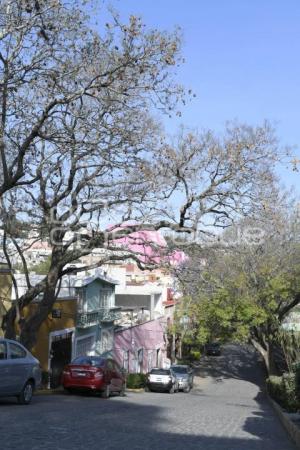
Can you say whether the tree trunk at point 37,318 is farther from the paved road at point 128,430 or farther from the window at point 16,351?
the window at point 16,351

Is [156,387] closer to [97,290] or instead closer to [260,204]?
[97,290]

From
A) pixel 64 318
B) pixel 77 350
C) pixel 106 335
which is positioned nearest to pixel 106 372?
pixel 64 318

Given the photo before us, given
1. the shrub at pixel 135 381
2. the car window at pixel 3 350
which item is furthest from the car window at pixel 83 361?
the shrub at pixel 135 381

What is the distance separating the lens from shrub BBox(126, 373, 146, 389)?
35250 mm

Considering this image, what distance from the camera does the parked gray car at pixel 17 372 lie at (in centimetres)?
1425

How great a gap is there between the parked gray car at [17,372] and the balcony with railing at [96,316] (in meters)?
15.5

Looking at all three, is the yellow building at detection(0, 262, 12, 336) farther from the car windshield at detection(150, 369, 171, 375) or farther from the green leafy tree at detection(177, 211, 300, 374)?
the green leafy tree at detection(177, 211, 300, 374)

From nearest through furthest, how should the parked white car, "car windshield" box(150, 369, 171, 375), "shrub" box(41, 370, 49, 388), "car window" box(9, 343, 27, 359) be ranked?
1. "car window" box(9, 343, 27, 359)
2. "shrub" box(41, 370, 49, 388)
3. the parked white car
4. "car windshield" box(150, 369, 171, 375)

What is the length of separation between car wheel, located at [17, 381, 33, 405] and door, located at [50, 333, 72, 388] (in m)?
12.3

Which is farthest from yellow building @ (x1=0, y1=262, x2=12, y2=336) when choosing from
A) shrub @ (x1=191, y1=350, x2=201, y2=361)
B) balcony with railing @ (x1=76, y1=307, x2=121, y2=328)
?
shrub @ (x1=191, y1=350, x2=201, y2=361)

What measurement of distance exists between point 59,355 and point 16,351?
585 inches

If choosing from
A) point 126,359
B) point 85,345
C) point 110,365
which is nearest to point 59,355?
point 85,345

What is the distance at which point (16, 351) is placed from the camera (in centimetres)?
1513

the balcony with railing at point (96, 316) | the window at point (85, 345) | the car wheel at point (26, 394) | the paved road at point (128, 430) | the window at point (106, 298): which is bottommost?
the paved road at point (128, 430)
